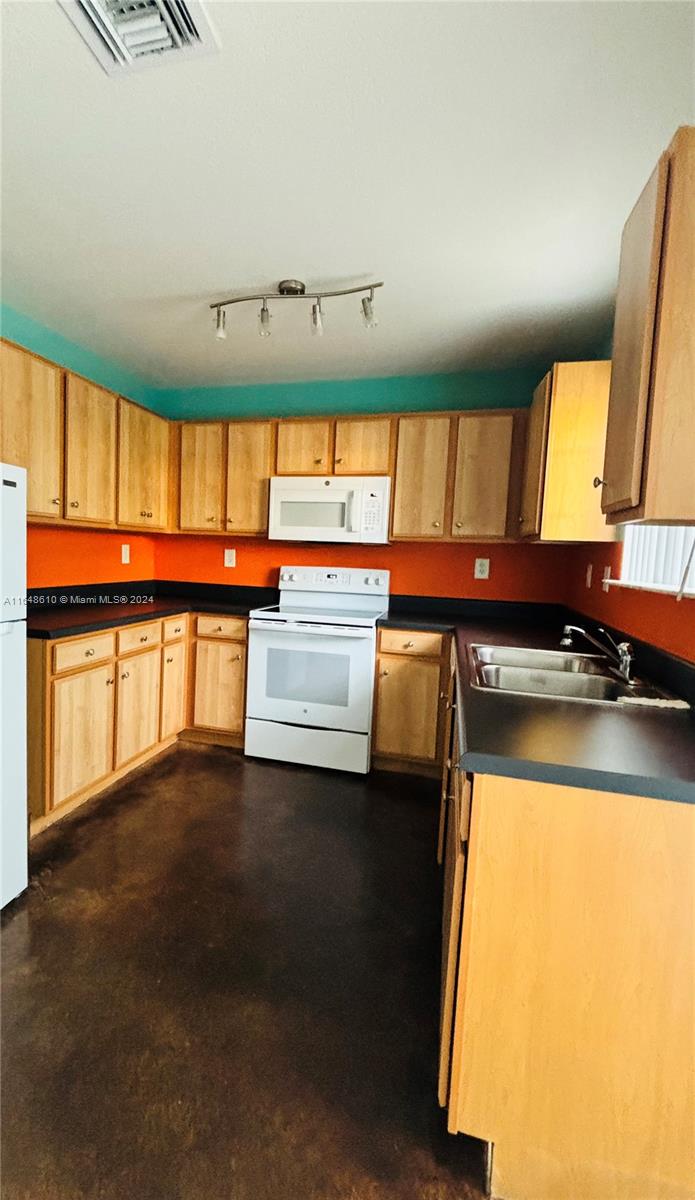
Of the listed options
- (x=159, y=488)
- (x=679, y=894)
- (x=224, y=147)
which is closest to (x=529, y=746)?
(x=679, y=894)

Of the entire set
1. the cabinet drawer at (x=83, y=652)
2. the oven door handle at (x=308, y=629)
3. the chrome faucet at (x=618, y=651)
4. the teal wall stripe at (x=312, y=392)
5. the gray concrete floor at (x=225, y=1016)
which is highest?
the teal wall stripe at (x=312, y=392)

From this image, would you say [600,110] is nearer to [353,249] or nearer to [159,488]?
[353,249]

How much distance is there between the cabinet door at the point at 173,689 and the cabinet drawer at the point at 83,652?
482 millimetres

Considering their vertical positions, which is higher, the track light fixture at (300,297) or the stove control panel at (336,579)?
the track light fixture at (300,297)

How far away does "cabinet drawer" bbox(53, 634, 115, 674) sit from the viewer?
6.97 ft

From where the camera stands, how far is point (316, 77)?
1142 millimetres

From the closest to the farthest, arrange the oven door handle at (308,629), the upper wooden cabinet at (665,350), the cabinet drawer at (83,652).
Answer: the upper wooden cabinet at (665,350) → the cabinet drawer at (83,652) → the oven door handle at (308,629)

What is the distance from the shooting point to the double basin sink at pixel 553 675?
1.55m

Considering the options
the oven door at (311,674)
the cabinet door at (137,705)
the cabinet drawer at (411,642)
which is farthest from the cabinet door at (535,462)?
the cabinet door at (137,705)

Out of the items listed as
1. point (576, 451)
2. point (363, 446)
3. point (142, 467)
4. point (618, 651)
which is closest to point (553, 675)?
point (618, 651)

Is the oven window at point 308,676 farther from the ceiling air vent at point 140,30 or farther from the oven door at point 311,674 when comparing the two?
the ceiling air vent at point 140,30

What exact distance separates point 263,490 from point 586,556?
201 centimetres

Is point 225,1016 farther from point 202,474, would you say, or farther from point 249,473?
point 202,474

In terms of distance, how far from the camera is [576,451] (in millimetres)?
2088
